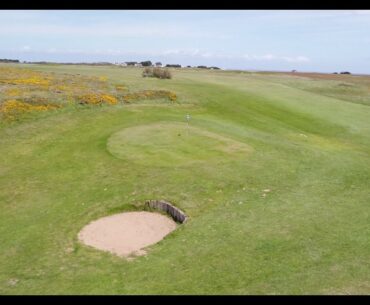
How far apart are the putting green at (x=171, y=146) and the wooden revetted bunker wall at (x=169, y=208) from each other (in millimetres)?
4588

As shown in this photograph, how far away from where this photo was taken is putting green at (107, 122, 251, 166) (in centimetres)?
2584

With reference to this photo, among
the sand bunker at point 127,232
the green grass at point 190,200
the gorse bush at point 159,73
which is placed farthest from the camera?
the gorse bush at point 159,73

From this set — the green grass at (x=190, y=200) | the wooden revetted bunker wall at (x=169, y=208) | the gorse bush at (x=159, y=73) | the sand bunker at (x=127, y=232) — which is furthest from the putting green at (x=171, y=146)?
the gorse bush at (x=159, y=73)

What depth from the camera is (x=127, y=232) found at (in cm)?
1850

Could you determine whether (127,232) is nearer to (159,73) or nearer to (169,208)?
(169,208)

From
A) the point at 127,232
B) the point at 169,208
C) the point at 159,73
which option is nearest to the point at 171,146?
the point at 169,208

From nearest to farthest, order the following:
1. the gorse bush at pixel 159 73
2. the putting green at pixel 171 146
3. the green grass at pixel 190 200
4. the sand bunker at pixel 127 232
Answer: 1. the green grass at pixel 190 200
2. the sand bunker at pixel 127 232
3. the putting green at pixel 171 146
4. the gorse bush at pixel 159 73

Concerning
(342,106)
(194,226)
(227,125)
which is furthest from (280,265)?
(342,106)

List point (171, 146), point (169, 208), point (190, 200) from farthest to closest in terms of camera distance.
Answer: point (171, 146)
point (190, 200)
point (169, 208)

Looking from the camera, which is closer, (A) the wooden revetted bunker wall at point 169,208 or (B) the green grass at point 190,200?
(B) the green grass at point 190,200

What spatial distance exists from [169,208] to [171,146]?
27.3 feet

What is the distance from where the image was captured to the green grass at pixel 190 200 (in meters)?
14.0

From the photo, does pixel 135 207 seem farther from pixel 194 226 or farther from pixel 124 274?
pixel 124 274

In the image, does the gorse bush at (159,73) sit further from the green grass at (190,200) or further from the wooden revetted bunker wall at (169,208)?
the wooden revetted bunker wall at (169,208)
